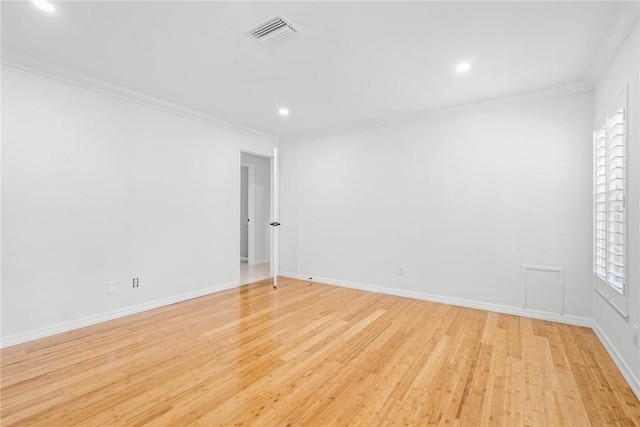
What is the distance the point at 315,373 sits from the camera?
2260mm

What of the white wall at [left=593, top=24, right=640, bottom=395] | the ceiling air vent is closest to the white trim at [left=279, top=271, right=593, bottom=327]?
the white wall at [left=593, top=24, right=640, bottom=395]

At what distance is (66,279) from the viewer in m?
3.04

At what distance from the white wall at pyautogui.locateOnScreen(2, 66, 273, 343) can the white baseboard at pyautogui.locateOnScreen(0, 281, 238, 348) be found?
14 millimetres

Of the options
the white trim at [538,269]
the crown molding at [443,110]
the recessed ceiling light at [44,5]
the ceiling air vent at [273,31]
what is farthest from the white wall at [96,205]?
the white trim at [538,269]

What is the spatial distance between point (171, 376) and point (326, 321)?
1.62 m

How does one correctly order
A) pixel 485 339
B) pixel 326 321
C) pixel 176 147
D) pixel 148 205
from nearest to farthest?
pixel 485 339, pixel 326 321, pixel 148 205, pixel 176 147

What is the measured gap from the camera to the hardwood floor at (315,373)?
181 cm

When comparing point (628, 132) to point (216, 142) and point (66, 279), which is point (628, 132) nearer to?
point (216, 142)

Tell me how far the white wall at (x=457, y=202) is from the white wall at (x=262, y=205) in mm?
1585

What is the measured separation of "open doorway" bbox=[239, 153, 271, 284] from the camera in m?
6.57

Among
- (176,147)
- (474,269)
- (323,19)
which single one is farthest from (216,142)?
(474,269)

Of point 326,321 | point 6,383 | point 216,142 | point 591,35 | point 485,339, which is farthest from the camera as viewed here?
point 216,142

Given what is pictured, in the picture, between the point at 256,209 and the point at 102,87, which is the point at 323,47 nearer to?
the point at 102,87

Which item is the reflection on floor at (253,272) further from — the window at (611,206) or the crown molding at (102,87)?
the window at (611,206)
